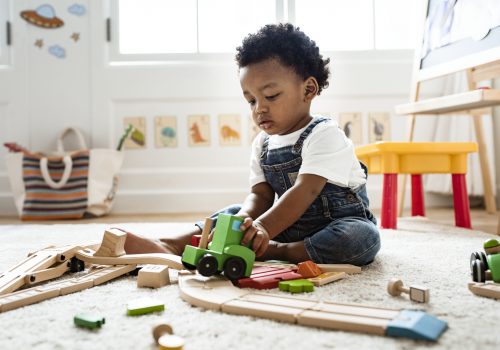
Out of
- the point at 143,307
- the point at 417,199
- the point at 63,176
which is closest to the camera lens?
the point at 143,307

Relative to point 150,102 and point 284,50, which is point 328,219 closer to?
point 284,50

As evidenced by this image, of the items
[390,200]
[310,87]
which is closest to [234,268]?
[310,87]

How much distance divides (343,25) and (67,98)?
54.3 inches

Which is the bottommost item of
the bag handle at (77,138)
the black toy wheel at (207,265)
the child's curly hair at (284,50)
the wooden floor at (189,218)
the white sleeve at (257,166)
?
the wooden floor at (189,218)

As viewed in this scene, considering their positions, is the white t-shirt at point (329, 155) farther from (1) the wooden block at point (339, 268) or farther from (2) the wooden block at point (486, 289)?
(2) the wooden block at point (486, 289)

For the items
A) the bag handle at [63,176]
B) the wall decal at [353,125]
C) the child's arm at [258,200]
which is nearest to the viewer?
the child's arm at [258,200]

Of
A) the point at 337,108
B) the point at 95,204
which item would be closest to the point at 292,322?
the point at 95,204

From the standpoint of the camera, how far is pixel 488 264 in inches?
29.1

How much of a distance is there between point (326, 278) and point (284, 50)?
47 cm

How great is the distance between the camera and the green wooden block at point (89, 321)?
0.55 m

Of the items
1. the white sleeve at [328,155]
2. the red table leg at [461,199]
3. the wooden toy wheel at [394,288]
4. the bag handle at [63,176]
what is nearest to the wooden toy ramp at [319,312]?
the wooden toy wheel at [394,288]

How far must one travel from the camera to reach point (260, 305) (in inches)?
23.4

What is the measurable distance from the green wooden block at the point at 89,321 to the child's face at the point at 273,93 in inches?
21.2

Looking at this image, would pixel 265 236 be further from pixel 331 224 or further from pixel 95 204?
pixel 95 204
